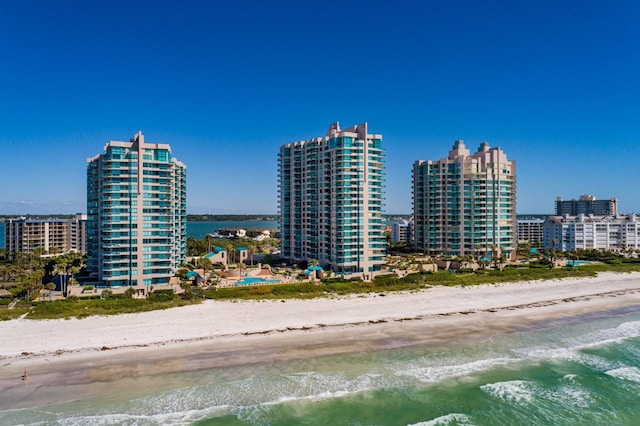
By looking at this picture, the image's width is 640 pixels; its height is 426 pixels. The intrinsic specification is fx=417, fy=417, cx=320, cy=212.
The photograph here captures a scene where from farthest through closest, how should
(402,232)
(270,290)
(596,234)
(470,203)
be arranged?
(402,232), (596,234), (470,203), (270,290)

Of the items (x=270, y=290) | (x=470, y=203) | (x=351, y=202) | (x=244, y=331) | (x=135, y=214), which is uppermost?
(x=470, y=203)

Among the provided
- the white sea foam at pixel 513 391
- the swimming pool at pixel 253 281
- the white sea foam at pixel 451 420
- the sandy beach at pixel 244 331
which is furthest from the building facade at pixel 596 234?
the white sea foam at pixel 451 420

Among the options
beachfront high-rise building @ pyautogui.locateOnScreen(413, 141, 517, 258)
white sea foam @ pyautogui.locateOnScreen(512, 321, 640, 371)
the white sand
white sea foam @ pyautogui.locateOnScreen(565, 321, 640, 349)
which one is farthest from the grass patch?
white sea foam @ pyautogui.locateOnScreen(512, 321, 640, 371)

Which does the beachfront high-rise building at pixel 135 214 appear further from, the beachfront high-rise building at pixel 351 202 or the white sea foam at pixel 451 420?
the white sea foam at pixel 451 420

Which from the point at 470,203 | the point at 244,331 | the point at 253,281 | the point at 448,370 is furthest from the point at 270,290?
the point at 470,203

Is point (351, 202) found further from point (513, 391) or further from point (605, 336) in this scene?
point (513, 391)

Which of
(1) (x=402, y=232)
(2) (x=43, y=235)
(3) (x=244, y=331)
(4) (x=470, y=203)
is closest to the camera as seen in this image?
(3) (x=244, y=331)
